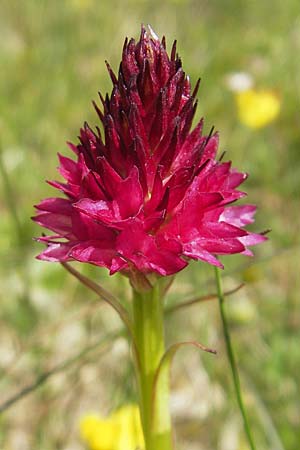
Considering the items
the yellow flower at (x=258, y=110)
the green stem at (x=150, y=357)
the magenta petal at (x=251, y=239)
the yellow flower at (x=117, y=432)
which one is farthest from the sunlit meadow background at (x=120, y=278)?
the magenta petal at (x=251, y=239)

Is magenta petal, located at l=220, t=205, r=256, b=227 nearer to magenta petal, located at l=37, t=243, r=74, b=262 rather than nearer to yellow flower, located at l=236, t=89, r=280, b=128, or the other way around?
magenta petal, located at l=37, t=243, r=74, b=262

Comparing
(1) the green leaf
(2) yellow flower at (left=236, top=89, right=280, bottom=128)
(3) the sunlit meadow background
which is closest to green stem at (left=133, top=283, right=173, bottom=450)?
(1) the green leaf

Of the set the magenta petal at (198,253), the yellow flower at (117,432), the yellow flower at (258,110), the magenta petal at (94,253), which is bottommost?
the yellow flower at (117,432)

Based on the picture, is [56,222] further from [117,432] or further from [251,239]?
[117,432]

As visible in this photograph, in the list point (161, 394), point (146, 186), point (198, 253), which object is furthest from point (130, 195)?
point (161, 394)

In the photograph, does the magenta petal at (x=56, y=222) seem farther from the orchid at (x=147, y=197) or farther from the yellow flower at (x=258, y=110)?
the yellow flower at (x=258, y=110)

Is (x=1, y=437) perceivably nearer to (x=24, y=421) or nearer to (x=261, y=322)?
(x=24, y=421)
